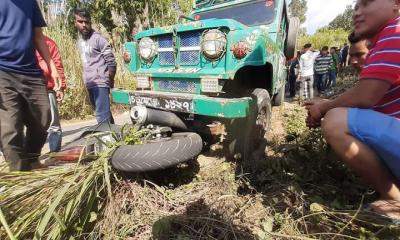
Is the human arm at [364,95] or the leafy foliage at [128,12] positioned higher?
the leafy foliage at [128,12]

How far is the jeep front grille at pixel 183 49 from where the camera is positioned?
3184 mm

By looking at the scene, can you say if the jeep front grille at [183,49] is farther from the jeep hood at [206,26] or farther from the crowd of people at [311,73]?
the crowd of people at [311,73]

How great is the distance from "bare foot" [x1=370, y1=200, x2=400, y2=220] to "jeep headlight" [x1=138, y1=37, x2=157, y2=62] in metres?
2.73

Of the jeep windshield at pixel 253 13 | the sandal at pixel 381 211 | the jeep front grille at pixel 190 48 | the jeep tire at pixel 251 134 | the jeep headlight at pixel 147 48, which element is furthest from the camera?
the jeep windshield at pixel 253 13

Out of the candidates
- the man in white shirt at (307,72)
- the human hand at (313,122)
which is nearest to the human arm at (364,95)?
the human hand at (313,122)

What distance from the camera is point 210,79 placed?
2.94m

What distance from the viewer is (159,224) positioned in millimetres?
1854

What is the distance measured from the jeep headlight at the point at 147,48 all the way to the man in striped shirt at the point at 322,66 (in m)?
7.84

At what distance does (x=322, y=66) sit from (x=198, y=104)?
8451mm

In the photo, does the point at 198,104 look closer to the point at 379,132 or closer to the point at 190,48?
the point at 190,48

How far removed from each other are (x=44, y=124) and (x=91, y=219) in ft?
4.33

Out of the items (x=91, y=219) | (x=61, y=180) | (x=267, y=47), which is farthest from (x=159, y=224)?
(x=267, y=47)

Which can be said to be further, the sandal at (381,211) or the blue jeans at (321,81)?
the blue jeans at (321,81)

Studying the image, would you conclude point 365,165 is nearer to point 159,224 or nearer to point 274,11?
point 159,224
